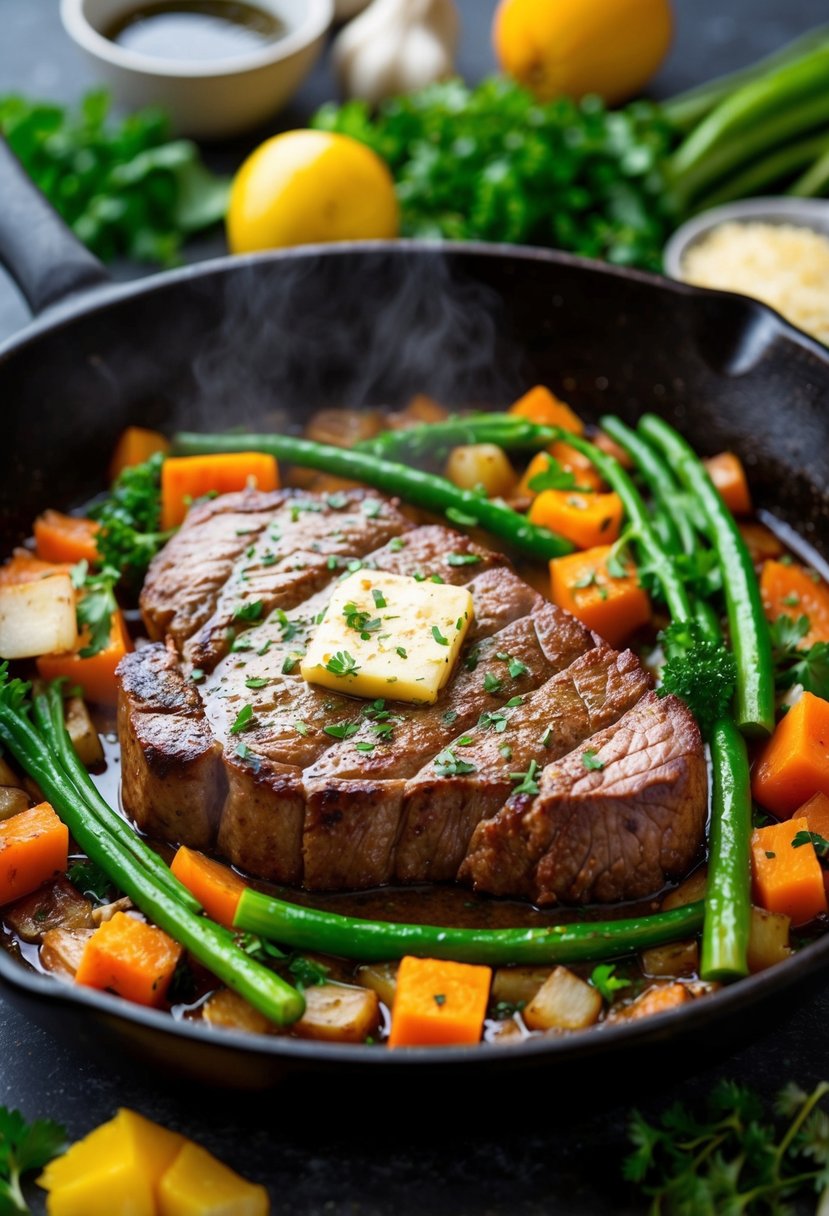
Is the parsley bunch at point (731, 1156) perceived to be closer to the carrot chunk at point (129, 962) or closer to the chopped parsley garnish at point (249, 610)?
the carrot chunk at point (129, 962)

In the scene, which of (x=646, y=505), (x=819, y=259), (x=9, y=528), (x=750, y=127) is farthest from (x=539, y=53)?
(x=9, y=528)

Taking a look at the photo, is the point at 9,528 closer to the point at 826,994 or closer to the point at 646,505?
the point at 646,505

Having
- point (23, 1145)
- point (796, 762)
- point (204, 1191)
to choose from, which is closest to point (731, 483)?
point (796, 762)

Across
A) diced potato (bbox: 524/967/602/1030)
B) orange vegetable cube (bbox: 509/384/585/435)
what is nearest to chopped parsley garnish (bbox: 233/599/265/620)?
diced potato (bbox: 524/967/602/1030)

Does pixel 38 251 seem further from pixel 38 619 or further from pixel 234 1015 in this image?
pixel 234 1015

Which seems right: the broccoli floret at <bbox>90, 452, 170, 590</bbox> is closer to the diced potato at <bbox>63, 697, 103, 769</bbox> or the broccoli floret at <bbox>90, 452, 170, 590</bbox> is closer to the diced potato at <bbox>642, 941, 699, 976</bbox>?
the diced potato at <bbox>63, 697, 103, 769</bbox>

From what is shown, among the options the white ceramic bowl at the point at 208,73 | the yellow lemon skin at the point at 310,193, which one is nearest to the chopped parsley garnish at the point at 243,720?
the yellow lemon skin at the point at 310,193
